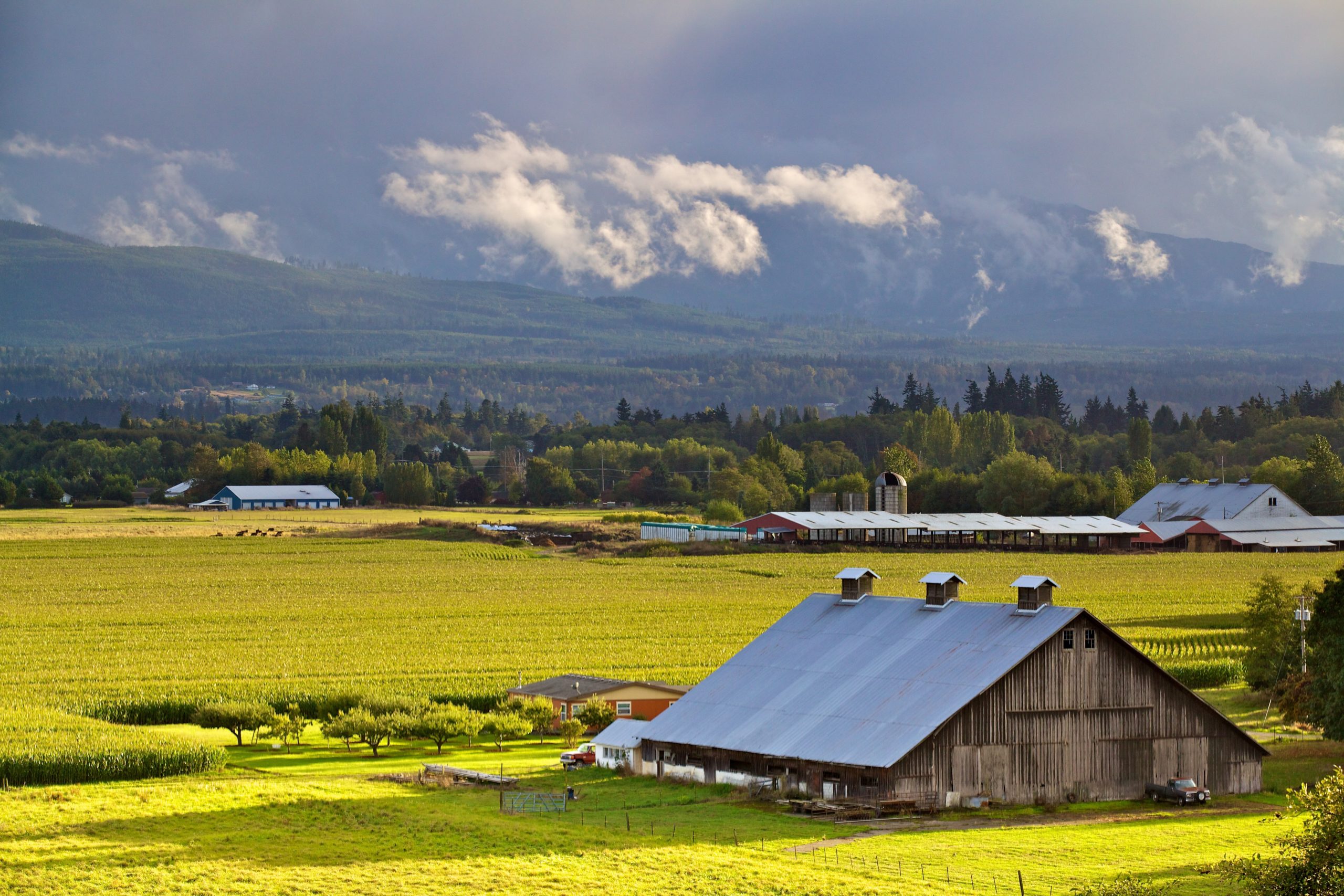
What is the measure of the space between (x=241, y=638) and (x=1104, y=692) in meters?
46.1

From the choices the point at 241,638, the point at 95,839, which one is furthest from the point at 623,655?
the point at 95,839

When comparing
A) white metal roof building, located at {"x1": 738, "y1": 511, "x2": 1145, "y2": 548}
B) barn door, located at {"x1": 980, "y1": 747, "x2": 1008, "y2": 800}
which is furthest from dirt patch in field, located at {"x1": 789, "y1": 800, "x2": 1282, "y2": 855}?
white metal roof building, located at {"x1": 738, "y1": 511, "x2": 1145, "y2": 548}

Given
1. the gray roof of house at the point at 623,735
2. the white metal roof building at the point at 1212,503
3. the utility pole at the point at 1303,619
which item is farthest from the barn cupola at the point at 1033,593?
the white metal roof building at the point at 1212,503

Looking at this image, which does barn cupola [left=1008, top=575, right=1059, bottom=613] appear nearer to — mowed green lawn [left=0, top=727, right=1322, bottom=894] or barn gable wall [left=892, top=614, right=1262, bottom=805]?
barn gable wall [left=892, top=614, right=1262, bottom=805]

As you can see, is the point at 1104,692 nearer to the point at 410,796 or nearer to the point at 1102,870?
the point at 1102,870

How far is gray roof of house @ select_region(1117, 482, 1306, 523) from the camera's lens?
6014 inches

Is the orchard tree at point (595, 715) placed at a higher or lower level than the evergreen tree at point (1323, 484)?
lower

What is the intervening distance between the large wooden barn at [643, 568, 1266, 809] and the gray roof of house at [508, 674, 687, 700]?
23.9 ft

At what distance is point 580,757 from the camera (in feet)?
162

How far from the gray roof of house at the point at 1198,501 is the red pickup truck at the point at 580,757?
375 feet

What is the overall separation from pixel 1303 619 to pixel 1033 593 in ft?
57.9

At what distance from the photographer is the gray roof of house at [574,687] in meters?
56.4

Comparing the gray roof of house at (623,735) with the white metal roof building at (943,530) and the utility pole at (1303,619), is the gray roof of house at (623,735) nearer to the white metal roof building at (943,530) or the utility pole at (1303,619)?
the utility pole at (1303,619)

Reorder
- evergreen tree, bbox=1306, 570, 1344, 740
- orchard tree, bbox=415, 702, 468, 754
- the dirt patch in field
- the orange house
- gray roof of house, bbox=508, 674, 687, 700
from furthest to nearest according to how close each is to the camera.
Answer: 1. gray roof of house, bbox=508, 674, 687, 700
2. the orange house
3. orchard tree, bbox=415, 702, 468, 754
4. evergreen tree, bbox=1306, 570, 1344, 740
5. the dirt patch in field
